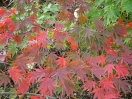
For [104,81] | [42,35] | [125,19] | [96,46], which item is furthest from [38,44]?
[125,19]

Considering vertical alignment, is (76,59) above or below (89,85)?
above

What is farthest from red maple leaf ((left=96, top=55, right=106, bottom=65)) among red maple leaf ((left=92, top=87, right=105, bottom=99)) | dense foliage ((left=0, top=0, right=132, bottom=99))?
red maple leaf ((left=92, top=87, right=105, bottom=99))

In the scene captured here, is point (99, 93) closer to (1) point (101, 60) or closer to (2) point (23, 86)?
(1) point (101, 60)

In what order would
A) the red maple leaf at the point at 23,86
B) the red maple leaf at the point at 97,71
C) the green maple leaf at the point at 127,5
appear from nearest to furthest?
the red maple leaf at the point at 97,71
the red maple leaf at the point at 23,86
the green maple leaf at the point at 127,5

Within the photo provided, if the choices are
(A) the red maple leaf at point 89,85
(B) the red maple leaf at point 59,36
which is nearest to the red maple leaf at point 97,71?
(A) the red maple leaf at point 89,85

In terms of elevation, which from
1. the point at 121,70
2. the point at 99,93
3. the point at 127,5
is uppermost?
the point at 127,5

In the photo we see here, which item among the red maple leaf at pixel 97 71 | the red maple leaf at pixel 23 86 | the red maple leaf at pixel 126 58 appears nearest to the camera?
the red maple leaf at pixel 97 71

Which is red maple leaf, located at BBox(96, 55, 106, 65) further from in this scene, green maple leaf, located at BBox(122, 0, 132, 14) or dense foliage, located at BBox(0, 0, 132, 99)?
green maple leaf, located at BBox(122, 0, 132, 14)

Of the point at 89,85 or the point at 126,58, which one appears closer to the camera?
the point at 89,85

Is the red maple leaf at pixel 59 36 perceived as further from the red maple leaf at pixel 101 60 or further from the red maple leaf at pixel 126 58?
the red maple leaf at pixel 126 58

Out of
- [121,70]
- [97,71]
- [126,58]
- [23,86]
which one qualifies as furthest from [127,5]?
[23,86]

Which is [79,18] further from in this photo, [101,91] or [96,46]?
[101,91]

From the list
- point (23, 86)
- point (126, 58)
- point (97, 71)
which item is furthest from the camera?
point (126, 58)

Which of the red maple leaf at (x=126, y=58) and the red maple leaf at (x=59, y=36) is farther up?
the red maple leaf at (x=59, y=36)
